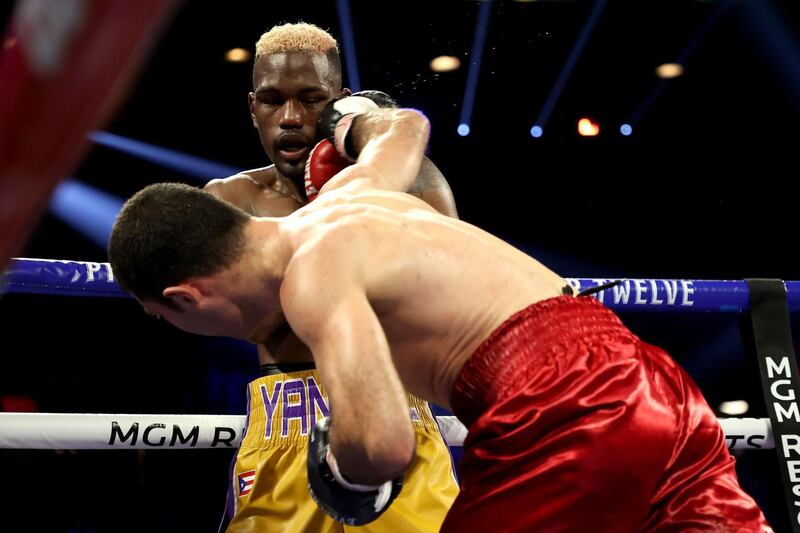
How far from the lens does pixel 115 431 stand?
196 centimetres

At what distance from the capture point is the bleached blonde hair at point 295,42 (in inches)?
92.0

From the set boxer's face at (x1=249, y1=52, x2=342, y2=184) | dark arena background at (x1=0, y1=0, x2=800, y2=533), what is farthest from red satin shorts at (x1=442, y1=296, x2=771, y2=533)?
dark arena background at (x1=0, y1=0, x2=800, y2=533)

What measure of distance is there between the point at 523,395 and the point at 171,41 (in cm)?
431

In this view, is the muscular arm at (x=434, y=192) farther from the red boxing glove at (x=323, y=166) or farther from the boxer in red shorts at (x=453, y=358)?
the boxer in red shorts at (x=453, y=358)

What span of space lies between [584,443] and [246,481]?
85cm

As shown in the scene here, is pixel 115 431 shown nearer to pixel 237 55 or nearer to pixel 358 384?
pixel 358 384

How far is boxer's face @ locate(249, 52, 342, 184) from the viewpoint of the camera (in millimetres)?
2305

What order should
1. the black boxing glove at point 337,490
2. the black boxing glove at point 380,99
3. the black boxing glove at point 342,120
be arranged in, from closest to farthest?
the black boxing glove at point 337,490 < the black boxing glove at point 342,120 < the black boxing glove at point 380,99

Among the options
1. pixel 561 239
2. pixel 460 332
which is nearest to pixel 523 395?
pixel 460 332

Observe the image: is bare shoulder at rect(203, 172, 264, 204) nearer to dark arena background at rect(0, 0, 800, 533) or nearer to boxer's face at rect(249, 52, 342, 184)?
boxer's face at rect(249, 52, 342, 184)

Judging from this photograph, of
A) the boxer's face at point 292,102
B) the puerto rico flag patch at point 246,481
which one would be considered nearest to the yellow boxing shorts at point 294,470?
the puerto rico flag patch at point 246,481

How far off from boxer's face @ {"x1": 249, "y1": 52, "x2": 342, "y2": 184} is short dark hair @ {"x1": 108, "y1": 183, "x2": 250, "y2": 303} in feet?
2.69

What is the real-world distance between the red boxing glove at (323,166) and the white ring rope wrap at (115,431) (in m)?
0.55

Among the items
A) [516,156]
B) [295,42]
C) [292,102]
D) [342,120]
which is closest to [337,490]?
[342,120]
